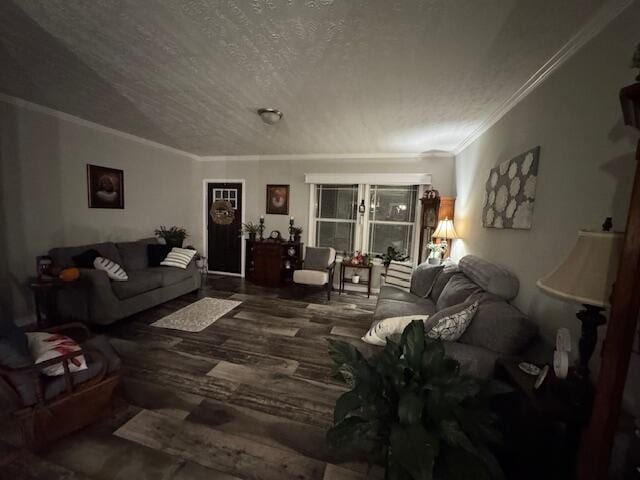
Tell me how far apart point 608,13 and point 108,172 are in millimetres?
5140

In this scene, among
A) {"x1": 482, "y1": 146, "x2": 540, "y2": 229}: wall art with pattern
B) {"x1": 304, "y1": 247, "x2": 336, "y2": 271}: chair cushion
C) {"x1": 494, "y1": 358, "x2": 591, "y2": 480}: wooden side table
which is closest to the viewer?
{"x1": 494, "y1": 358, "x2": 591, "y2": 480}: wooden side table

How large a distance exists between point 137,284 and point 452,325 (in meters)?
3.48

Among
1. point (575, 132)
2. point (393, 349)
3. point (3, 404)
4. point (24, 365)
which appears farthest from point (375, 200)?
point (3, 404)

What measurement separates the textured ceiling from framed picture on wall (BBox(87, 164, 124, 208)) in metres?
0.79

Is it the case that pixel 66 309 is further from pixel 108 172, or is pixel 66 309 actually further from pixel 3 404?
pixel 108 172

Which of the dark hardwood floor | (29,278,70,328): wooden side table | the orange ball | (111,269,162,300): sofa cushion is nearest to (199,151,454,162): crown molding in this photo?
(111,269,162,300): sofa cushion

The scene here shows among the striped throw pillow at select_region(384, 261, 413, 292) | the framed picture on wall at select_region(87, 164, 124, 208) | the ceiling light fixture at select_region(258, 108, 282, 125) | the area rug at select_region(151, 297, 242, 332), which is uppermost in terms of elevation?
the ceiling light fixture at select_region(258, 108, 282, 125)

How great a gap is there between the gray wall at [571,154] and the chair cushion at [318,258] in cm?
264

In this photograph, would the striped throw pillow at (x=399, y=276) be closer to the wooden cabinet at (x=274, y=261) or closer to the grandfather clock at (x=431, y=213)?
the grandfather clock at (x=431, y=213)

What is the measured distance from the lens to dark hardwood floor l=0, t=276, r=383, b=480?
1.39m

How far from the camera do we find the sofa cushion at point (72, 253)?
2.93m

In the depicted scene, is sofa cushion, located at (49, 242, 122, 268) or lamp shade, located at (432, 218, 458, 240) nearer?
sofa cushion, located at (49, 242, 122, 268)

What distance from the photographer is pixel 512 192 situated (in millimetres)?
2117

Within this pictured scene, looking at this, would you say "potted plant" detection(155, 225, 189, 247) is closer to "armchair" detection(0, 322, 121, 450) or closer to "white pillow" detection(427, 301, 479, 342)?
"armchair" detection(0, 322, 121, 450)
